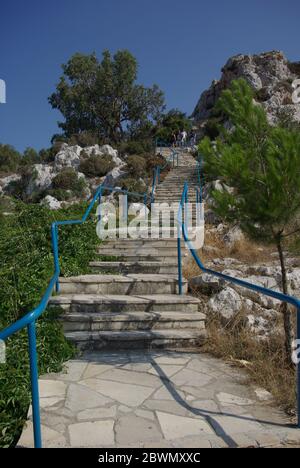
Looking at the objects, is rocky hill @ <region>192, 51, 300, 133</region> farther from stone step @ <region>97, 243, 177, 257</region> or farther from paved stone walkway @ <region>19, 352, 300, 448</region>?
paved stone walkway @ <region>19, 352, 300, 448</region>

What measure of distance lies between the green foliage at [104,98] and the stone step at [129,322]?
98.2 feet

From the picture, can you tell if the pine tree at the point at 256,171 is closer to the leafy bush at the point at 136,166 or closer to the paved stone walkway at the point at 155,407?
the paved stone walkway at the point at 155,407

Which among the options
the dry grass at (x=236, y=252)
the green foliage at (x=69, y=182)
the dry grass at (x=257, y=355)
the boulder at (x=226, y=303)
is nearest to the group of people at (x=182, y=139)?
the green foliage at (x=69, y=182)

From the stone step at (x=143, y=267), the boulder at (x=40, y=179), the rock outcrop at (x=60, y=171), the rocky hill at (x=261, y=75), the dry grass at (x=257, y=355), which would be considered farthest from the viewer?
the rocky hill at (x=261, y=75)

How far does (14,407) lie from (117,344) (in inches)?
55.9

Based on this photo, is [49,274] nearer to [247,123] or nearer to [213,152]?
[213,152]

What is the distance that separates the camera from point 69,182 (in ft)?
67.9

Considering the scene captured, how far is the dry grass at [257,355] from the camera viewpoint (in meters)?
2.86

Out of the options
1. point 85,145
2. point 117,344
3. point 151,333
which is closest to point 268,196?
point 151,333

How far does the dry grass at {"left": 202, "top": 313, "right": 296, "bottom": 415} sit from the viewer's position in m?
2.86

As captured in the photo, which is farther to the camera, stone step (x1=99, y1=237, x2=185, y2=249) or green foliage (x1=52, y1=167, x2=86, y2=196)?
green foliage (x1=52, y1=167, x2=86, y2=196)

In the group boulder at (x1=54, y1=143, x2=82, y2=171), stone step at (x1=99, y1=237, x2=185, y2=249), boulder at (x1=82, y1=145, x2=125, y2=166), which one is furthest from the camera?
boulder at (x1=82, y1=145, x2=125, y2=166)

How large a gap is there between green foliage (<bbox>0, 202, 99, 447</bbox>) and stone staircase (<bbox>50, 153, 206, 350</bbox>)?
28cm

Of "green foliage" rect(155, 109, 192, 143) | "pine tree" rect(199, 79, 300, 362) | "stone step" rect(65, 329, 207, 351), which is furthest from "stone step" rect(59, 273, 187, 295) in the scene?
"green foliage" rect(155, 109, 192, 143)
